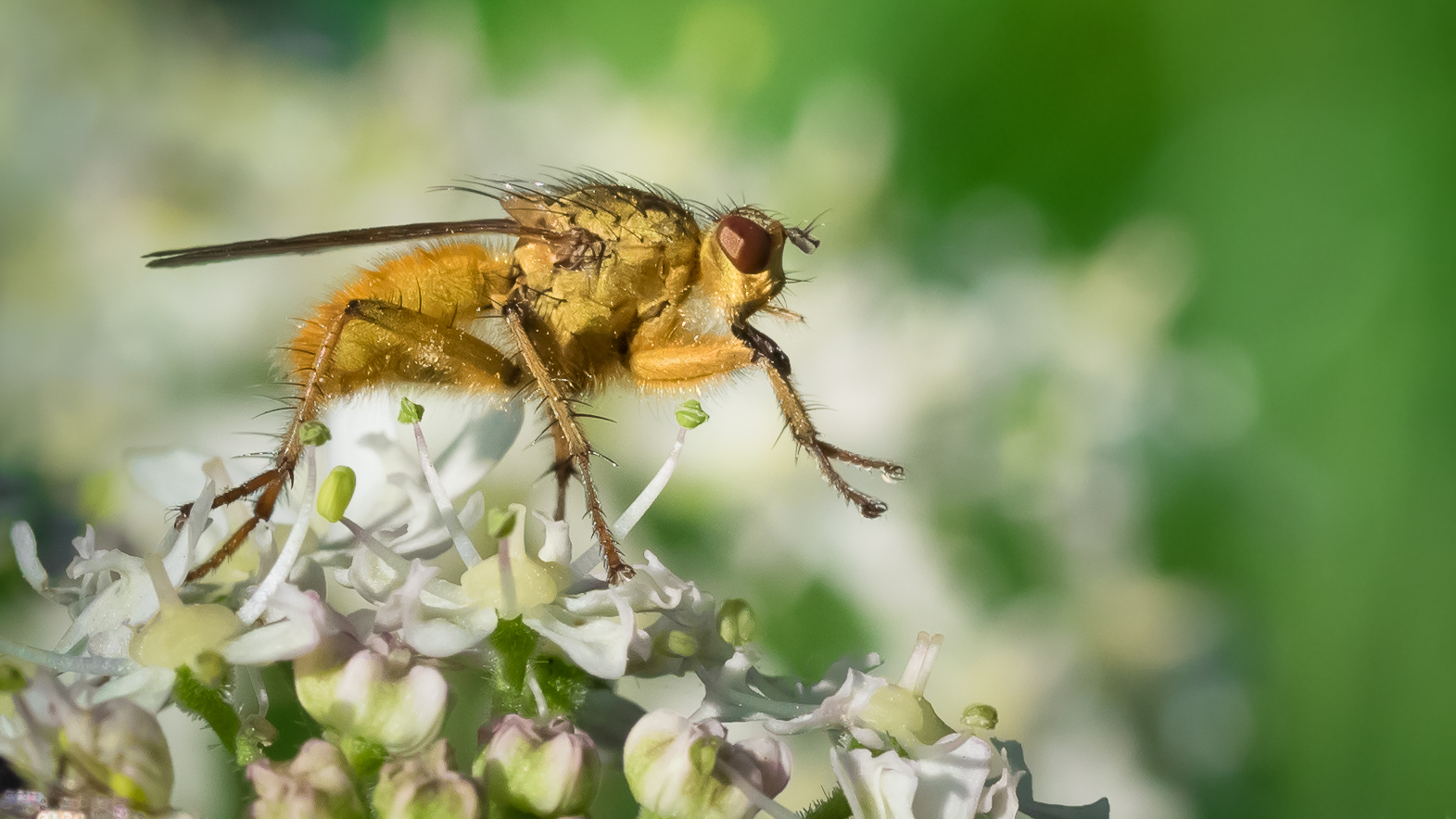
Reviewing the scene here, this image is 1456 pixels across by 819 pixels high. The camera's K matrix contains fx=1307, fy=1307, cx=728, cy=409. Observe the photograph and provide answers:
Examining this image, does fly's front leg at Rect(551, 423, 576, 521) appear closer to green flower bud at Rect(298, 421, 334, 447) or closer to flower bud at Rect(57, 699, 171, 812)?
green flower bud at Rect(298, 421, 334, 447)

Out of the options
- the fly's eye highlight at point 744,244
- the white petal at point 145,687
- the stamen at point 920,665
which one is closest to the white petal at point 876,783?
the stamen at point 920,665

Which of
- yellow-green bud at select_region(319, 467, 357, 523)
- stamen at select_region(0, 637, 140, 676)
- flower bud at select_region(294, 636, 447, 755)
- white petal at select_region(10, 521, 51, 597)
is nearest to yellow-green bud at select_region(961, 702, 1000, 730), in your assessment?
flower bud at select_region(294, 636, 447, 755)

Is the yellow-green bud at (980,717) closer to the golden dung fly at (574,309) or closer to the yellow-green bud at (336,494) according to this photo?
the golden dung fly at (574,309)

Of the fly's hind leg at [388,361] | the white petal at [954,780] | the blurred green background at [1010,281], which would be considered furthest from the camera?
the blurred green background at [1010,281]

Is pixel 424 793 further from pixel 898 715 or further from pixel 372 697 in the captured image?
pixel 898 715

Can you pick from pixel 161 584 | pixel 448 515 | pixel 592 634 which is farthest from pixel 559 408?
pixel 161 584

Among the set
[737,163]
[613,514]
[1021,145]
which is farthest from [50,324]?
[1021,145]
